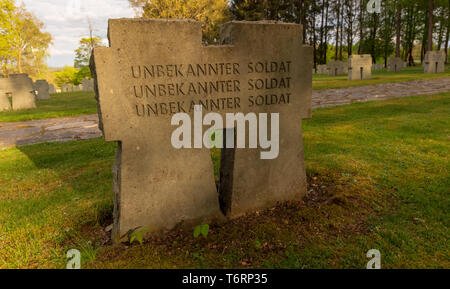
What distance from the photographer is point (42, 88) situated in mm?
19188

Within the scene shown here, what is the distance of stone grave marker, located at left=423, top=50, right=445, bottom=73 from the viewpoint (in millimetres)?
20250

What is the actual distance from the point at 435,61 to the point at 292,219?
2380 cm

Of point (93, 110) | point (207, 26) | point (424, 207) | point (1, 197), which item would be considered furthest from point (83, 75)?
point (424, 207)

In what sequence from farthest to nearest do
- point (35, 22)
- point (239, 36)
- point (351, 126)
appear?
point (35, 22), point (351, 126), point (239, 36)

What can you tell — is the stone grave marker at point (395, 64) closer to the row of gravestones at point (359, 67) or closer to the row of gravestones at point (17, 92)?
the row of gravestones at point (359, 67)

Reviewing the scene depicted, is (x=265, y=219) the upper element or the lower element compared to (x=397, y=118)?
lower

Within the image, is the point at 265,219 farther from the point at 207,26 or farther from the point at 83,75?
the point at 83,75

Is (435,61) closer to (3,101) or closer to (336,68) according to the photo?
(336,68)

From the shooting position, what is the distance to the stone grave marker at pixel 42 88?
19.0 meters

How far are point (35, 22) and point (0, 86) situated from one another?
27.1 meters

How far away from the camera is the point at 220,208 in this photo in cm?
314

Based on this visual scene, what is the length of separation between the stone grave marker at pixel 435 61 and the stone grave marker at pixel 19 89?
25.4 metres

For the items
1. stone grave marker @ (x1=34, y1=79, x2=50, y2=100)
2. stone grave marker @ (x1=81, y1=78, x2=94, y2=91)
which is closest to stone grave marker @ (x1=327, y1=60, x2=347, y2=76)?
stone grave marker @ (x1=34, y1=79, x2=50, y2=100)

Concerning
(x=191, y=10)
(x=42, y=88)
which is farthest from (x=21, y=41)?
(x=191, y=10)
